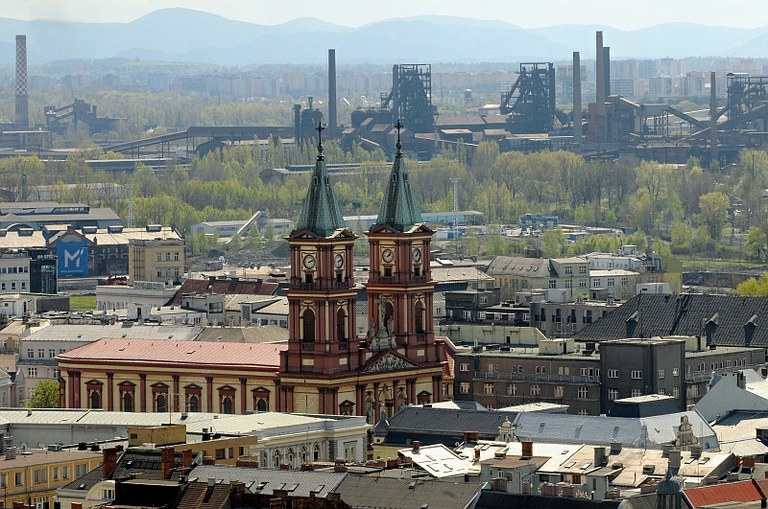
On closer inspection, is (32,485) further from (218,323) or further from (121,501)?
(218,323)

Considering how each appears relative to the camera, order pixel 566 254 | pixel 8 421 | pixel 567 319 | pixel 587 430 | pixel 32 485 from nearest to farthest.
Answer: pixel 32 485 < pixel 587 430 < pixel 8 421 < pixel 567 319 < pixel 566 254

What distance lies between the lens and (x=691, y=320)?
10806 centimetres

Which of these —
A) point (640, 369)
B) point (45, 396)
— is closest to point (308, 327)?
point (640, 369)

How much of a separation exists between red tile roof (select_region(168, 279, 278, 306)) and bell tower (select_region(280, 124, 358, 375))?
41760 mm

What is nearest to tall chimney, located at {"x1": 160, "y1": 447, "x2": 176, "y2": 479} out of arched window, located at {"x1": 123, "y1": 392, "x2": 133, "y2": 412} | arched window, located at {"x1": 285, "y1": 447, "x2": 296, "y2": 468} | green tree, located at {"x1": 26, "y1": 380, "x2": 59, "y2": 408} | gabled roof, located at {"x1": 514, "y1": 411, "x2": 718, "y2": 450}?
arched window, located at {"x1": 285, "y1": 447, "x2": 296, "y2": 468}

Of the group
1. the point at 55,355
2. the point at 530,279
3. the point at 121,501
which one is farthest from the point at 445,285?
the point at 121,501

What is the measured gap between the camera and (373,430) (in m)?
88.4

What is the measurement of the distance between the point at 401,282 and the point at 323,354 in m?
3.98

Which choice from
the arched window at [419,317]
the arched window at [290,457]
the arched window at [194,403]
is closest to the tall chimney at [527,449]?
the arched window at [290,457]

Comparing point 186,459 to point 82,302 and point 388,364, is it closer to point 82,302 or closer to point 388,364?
point 388,364

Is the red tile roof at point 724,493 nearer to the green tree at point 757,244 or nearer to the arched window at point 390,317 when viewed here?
the arched window at point 390,317

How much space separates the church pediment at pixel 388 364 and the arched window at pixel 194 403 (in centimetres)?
566

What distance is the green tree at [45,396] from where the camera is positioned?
339 feet

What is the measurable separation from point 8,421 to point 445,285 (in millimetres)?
52447
